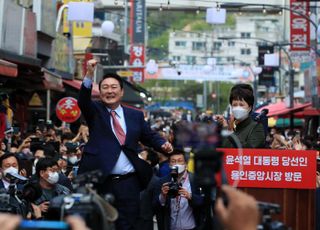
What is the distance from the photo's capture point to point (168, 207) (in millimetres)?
9445

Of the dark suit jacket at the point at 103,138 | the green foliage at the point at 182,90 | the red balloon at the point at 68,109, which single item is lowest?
the dark suit jacket at the point at 103,138

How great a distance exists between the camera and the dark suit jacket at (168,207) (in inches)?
363

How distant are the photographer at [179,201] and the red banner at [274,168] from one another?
141 cm

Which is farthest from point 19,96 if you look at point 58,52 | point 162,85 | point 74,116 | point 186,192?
point 162,85

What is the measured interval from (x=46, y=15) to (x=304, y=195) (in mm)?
21775

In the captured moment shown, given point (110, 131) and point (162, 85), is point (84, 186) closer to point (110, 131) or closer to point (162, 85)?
point (110, 131)

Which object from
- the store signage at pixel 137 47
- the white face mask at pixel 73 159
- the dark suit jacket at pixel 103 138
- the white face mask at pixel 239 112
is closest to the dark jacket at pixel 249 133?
the white face mask at pixel 239 112

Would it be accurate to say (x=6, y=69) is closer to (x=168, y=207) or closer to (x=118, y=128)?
(x=168, y=207)

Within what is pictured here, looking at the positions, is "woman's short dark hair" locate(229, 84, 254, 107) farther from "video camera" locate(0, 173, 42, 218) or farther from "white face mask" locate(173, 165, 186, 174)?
"video camera" locate(0, 173, 42, 218)

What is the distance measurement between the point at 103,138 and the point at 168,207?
1.92 metres

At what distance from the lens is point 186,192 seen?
9.26 m

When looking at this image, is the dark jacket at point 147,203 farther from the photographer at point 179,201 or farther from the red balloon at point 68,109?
the red balloon at point 68,109

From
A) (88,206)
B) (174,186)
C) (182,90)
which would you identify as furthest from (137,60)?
(182,90)

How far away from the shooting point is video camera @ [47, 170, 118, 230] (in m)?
5.01
